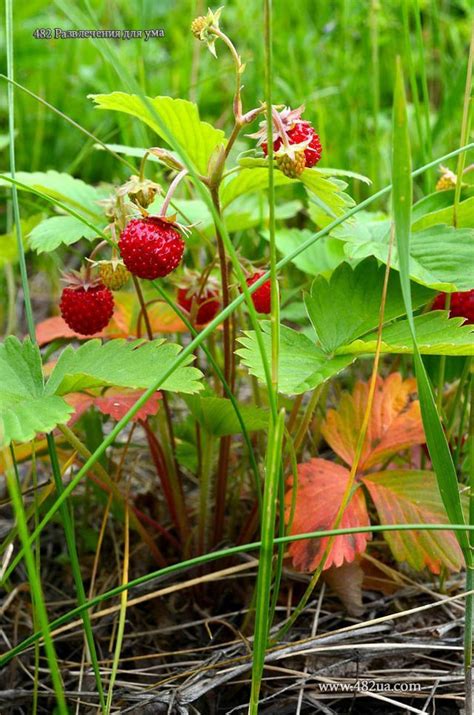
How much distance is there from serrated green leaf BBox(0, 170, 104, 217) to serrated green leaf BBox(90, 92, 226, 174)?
26 centimetres

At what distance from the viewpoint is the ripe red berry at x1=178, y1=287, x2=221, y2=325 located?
3.61ft

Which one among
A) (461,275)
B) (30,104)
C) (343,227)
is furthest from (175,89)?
(461,275)

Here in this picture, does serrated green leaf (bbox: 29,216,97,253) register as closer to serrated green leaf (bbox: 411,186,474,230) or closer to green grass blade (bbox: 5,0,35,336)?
green grass blade (bbox: 5,0,35,336)

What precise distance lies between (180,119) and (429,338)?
391 mm

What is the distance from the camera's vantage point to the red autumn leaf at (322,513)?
3.19 ft

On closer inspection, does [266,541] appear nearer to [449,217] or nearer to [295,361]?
[295,361]

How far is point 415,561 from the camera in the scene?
983 mm

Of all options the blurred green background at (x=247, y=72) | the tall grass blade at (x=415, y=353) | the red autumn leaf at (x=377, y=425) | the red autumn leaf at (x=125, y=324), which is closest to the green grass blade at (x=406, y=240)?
the tall grass blade at (x=415, y=353)

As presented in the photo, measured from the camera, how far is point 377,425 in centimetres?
114

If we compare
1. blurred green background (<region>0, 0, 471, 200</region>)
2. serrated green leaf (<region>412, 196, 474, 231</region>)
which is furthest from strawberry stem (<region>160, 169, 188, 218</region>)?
blurred green background (<region>0, 0, 471, 200</region>)

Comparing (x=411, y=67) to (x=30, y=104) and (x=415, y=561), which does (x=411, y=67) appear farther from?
(x=30, y=104)

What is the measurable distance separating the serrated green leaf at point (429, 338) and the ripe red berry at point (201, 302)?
0.28m

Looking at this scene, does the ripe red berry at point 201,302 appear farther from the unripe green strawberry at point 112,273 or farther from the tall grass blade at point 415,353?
the tall grass blade at point 415,353

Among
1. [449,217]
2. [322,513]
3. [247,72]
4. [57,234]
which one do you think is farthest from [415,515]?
[247,72]
